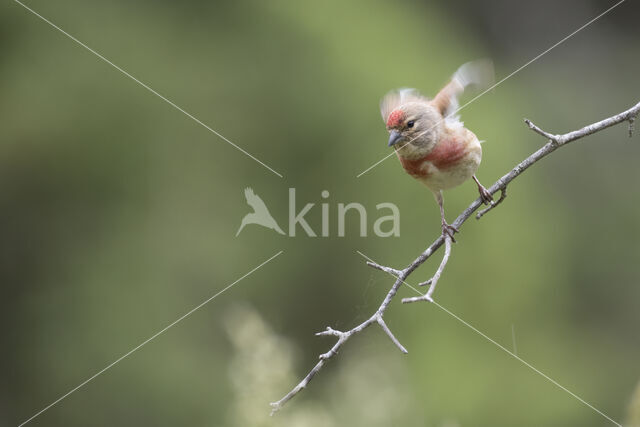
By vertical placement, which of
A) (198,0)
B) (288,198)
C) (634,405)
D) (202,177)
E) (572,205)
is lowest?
(634,405)

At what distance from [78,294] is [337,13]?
303cm

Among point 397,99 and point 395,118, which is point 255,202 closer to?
point 397,99

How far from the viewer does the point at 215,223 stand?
555 centimetres

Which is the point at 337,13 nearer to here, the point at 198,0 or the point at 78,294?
the point at 198,0

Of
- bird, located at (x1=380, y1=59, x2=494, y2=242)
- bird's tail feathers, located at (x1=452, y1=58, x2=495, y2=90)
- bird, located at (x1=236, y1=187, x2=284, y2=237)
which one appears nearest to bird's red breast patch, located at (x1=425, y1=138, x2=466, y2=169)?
bird, located at (x1=380, y1=59, x2=494, y2=242)

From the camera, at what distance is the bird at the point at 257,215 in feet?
18.2

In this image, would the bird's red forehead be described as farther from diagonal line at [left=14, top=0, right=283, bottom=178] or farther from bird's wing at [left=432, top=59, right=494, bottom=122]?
diagonal line at [left=14, top=0, right=283, bottom=178]

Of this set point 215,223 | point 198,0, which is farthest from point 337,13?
point 215,223

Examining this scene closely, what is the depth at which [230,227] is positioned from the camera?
18.2 ft

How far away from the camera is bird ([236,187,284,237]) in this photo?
5559mm

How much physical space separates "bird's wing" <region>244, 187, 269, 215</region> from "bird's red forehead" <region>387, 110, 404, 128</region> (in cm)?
274

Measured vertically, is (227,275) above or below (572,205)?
above
